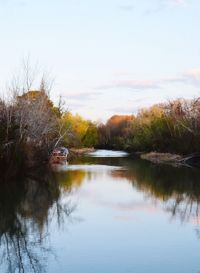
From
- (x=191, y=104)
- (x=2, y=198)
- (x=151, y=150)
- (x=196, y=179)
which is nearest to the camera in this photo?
(x=2, y=198)

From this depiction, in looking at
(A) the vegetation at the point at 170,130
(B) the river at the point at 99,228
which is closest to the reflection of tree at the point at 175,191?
(B) the river at the point at 99,228

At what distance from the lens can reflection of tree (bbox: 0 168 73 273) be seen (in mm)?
10406

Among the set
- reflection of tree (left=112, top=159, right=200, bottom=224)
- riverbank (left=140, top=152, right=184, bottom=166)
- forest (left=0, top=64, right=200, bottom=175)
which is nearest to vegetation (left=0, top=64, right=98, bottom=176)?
forest (left=0, top=64, right=200, bottom=175)

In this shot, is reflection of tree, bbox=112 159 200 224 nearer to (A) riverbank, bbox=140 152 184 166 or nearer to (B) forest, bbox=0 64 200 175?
(B) forest, bbox=0 64 200 175

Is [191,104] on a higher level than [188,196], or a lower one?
higher

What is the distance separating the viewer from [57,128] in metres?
44.2

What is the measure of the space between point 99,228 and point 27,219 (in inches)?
104

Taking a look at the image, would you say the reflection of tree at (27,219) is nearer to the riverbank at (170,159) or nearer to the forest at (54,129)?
the forest at (54,129)

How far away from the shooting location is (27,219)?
50.5 ft

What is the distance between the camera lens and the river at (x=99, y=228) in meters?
10.1

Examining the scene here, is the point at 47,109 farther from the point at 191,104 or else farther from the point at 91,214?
the point at 91,214

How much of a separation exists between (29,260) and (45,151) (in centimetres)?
2866

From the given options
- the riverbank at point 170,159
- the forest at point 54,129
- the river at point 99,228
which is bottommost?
the river at point 99,228

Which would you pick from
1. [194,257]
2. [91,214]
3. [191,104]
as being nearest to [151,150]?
[191,104]
